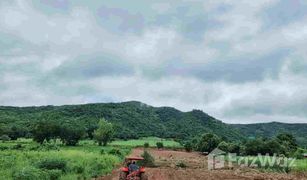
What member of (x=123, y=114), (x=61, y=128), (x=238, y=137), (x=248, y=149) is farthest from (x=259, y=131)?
(x=248, y=149)

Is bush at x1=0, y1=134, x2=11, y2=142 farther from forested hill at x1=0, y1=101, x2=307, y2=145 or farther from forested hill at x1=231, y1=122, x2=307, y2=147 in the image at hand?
forested hill at x1=231, y1=122, x2=307, y2=147

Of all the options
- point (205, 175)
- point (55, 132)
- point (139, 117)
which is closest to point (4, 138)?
point (55, 132)

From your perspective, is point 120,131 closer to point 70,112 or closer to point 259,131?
point 70,112

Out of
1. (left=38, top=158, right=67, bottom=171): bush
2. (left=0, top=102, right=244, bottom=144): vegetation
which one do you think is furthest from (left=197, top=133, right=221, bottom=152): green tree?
(left=38, top=158, right=67, bottom=171): bush

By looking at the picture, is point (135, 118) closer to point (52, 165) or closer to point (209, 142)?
point (209, 142)

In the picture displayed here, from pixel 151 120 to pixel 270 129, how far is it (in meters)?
34.5

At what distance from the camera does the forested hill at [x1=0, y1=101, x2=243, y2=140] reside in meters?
120

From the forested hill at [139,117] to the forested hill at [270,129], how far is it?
15.4ft

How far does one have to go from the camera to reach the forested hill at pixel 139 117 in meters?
120

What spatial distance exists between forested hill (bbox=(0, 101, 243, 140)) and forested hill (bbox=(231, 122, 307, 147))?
468 centimetres

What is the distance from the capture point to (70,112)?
5007 inches

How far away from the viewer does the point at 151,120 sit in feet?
431

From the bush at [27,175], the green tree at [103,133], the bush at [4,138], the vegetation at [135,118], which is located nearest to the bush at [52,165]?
the bush at [27,175]

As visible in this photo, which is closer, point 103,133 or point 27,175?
point 27,175
